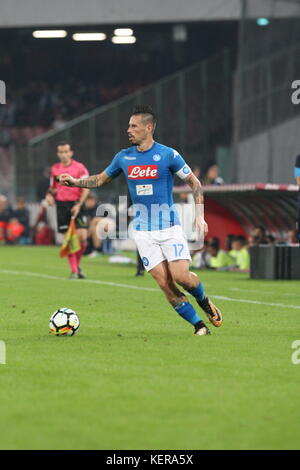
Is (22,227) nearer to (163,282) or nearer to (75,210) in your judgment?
(75,210)

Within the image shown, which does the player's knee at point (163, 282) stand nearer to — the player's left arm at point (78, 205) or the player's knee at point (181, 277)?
the player's knee at point (181, 277)

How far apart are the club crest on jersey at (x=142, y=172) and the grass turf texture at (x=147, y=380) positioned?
1.54 metres

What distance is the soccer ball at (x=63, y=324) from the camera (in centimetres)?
995

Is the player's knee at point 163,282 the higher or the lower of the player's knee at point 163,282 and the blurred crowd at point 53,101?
the lower

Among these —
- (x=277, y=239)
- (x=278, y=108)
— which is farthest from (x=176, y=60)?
(x=277, y=239)

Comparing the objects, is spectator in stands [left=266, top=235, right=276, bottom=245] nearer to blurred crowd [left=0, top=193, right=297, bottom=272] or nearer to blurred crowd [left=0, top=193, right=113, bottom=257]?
blurred crowd [left=0, top=193, right=297, bottom=272]

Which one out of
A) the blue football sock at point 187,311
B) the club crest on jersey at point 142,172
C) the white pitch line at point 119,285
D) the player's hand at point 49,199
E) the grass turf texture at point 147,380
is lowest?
the white pitch line at point 119,285

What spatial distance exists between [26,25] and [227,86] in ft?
24.3

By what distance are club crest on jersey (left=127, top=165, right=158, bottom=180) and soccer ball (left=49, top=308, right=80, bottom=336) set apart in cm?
149

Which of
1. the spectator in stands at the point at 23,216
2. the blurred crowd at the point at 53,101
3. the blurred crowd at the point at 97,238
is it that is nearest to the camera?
the blurred crowd at the point at 97,238

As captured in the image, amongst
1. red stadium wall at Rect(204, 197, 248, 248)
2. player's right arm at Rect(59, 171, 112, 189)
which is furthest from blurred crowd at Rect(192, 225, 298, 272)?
player's right arm at Rect(59, 171, 112, 189)

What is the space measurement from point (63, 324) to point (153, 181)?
1.63 meters

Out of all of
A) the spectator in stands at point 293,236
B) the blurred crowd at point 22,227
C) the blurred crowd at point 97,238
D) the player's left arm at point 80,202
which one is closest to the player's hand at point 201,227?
A: the blurred crowd at point 97,238

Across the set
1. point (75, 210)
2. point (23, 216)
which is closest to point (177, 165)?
point (75, 210)
